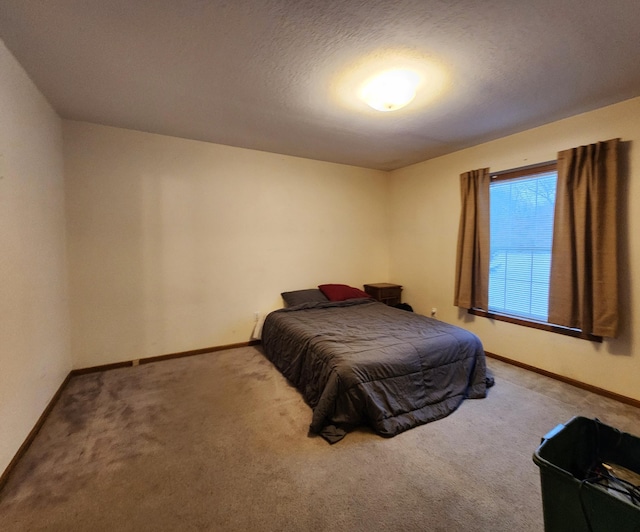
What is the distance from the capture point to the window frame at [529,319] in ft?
8.88

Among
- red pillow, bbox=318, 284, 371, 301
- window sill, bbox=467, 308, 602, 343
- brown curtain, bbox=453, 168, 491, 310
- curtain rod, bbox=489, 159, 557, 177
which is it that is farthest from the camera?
red pillow, bbox=318, 284, 371, 301

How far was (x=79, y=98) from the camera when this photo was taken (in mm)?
2383

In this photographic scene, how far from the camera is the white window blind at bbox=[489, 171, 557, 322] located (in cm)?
295

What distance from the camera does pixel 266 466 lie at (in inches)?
66.4

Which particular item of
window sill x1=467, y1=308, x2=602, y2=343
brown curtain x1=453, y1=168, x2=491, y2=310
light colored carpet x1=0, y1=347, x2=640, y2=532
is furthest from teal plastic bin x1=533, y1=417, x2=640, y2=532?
brown curtain x1=453, y1=168, x2=491, y2=310

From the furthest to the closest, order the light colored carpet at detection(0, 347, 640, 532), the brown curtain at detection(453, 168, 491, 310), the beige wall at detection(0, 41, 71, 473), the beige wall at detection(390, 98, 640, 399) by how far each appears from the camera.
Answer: the brown curtain at detection(453, 168, 491, 310)
the beige wall at detection(390, 98, 640, 399)
the beige wall at detection(0, 41, 71, 473)
the light colored carpet at detection(0, 347, 640, 532)

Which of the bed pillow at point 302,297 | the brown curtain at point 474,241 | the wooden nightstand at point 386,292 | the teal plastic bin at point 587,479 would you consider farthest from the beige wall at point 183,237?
the teal plastic bin at point 587,479

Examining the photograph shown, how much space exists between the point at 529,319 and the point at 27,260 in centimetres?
433

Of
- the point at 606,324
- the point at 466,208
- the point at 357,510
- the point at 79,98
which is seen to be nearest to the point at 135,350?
the point at 79,98

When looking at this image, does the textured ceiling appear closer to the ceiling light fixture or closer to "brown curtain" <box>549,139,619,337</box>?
the ceiling light fixture

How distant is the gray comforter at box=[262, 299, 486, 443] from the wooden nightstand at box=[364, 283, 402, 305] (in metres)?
1.29

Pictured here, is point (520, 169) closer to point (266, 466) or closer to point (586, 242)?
point (586, 242)

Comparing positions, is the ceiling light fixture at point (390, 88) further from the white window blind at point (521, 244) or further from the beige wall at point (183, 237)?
the beige wall at point (183, 237)

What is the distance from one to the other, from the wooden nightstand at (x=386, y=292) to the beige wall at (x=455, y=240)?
19 centimetres
